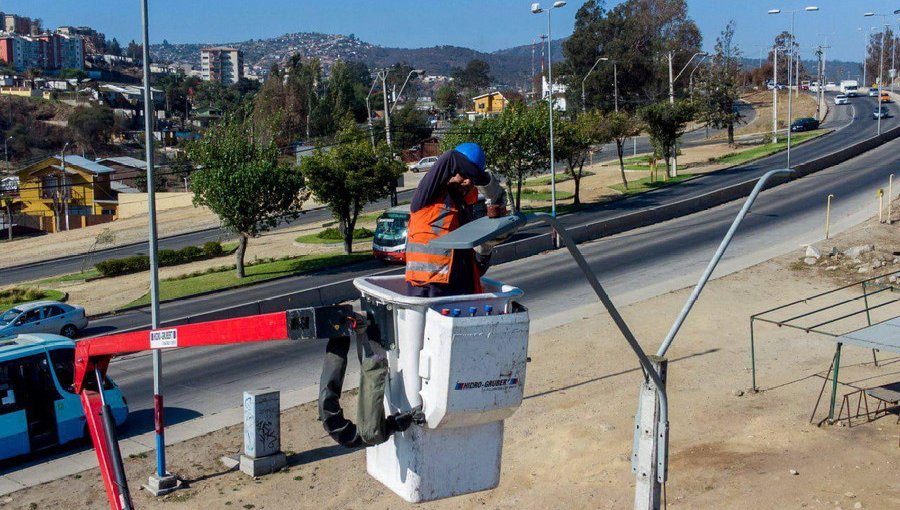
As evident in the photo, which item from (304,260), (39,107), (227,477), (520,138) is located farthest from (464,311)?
(39,107)

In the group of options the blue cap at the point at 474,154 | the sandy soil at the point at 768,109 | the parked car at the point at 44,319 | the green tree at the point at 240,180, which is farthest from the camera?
the sandy soil at the point at 768,109

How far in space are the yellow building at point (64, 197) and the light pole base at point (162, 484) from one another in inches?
2327

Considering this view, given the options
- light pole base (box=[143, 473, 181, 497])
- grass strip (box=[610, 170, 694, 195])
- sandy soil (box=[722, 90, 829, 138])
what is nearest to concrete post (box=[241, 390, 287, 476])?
light pole base (box=[143, 473, 181, 497])

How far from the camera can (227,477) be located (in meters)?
14.1

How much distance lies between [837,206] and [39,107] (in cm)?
12187

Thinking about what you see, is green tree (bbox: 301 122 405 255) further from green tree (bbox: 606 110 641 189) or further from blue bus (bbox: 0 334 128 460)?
blue bus (bbox: 0 334 128 460)

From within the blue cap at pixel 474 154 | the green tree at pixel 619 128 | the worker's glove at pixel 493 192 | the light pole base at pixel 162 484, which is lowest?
the light pole base at pixel 162 484

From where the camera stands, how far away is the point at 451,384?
15.8 feet

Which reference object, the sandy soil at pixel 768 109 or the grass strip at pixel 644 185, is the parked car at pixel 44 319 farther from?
the sandy soil at pixel 768 109

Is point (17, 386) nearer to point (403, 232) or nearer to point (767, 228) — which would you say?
point (403, 232)

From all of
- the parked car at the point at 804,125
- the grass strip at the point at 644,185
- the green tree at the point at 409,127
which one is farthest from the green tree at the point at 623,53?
the grass strip at the point at 644,185

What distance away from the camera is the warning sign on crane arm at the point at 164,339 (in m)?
6.34

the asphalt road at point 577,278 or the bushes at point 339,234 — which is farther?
the bushes at point 339,234

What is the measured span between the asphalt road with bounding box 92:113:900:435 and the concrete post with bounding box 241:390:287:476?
9.99ft
